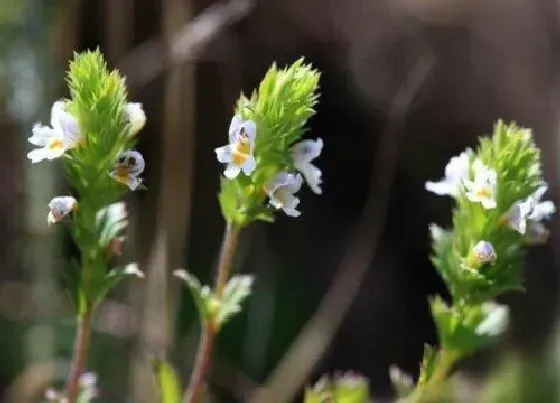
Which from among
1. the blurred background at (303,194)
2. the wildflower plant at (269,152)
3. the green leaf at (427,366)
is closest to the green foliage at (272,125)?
the wildflower plant at (269,152)

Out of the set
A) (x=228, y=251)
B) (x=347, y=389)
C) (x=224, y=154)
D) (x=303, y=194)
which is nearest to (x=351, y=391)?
(x=347, y=389)

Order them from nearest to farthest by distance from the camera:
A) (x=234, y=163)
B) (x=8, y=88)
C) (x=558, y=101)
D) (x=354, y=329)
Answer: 1. (x=234, y=163)
2. (x=8, y=88)
3. (x=354, y=329)
4. (x=558, y=101)

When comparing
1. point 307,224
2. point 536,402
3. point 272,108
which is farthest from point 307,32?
point 272,108

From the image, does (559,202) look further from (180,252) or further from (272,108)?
(272,108)

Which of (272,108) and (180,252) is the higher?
(180,252)

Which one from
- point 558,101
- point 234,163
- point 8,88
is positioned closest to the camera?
point 234,163

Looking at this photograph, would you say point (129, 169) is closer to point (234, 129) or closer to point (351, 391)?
point (234, 129)

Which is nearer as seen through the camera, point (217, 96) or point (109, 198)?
point (109, 198)
